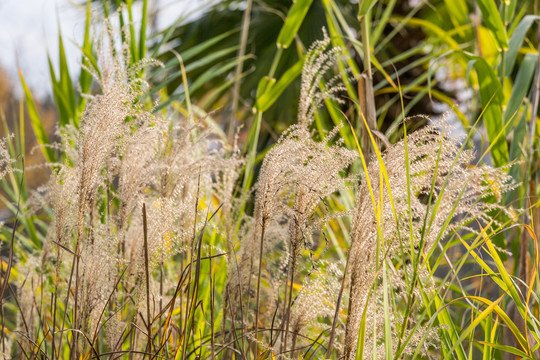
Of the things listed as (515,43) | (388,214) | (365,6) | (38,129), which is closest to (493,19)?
(515,43)

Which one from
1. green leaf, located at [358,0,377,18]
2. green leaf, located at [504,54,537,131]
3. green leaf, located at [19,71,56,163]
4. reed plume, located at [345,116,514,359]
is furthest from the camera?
green leaf, located at [19,71,56,163]

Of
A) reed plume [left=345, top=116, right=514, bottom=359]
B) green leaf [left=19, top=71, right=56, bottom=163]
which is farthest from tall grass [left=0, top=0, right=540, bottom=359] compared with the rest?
green leaf [left=19, top=71, right=56, bottom=163]

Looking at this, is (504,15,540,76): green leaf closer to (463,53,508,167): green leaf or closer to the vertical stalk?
(463,53,508,167): green leaf

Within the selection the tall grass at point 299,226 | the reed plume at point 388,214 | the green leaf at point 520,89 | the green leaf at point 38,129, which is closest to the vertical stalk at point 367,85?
the tall grass at point 299,226

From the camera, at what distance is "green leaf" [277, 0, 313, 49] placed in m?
0.94

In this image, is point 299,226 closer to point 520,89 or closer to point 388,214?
point 388,214

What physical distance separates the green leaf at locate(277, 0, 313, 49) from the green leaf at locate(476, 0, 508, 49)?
0.32 m

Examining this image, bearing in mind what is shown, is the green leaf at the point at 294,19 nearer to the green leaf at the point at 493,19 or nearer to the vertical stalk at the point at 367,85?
the vertical stalk at the point at 367,85

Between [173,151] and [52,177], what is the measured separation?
0.74 ft

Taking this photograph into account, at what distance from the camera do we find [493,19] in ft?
3.06

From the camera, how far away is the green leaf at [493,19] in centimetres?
92

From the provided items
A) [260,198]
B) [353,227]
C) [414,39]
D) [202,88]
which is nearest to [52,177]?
[260,198]

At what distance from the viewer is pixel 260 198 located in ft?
2.11

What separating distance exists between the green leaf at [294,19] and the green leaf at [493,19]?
0.32m
